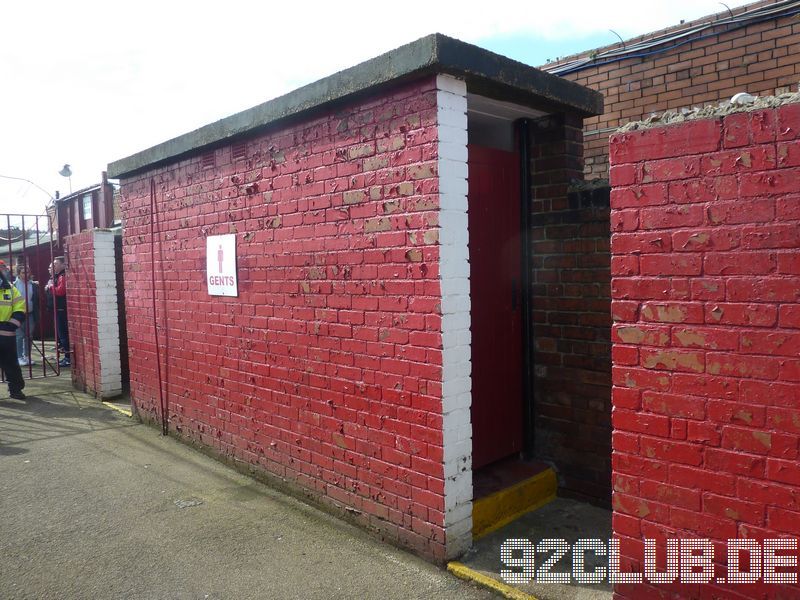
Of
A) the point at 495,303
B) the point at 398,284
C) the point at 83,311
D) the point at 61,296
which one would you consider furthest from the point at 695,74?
the point at 61,296

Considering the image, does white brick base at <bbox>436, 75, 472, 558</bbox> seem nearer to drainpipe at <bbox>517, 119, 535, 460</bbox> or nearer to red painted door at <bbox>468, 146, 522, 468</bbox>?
red painted door at <bbox>468, 146, 522, 468</bbox>

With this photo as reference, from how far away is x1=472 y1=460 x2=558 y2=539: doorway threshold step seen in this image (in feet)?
12.8

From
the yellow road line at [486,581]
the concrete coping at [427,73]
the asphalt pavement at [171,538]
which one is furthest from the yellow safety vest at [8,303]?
the yellow road line at [486,581]

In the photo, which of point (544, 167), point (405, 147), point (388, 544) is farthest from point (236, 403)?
point (544, 167)

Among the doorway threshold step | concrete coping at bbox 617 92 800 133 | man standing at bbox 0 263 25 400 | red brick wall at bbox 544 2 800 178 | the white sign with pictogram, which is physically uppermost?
red brick wall at bbox 544 2 800 178

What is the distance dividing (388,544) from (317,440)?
0.93 meters

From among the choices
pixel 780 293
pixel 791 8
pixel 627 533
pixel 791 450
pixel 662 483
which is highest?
pixel 791 8

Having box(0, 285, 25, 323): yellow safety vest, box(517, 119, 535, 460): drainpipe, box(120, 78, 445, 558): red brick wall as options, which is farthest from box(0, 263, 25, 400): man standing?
box(517, 119, 535, 460): drainpipe

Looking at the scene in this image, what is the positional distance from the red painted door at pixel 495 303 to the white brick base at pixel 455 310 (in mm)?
639

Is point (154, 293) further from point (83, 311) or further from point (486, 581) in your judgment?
point (486, 581)

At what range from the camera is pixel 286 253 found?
15.1 feet

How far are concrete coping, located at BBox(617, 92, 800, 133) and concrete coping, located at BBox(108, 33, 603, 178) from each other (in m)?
1.17

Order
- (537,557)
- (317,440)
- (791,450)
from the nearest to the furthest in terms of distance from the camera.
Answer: (791,450)
(537,557)
(317,440)

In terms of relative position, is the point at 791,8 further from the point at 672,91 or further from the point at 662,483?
the point at 662,483
